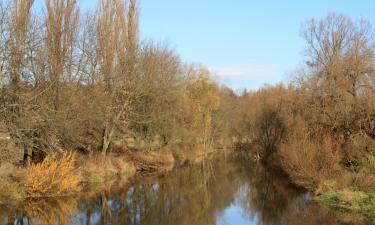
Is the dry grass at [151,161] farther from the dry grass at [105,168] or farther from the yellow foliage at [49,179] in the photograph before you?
the yellow foliage at [49,179]

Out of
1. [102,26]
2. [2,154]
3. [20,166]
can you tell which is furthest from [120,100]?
[2,154]

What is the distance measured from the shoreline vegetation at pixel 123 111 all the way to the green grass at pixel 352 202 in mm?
56

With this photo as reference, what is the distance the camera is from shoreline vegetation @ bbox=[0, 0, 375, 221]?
19141 millimetres

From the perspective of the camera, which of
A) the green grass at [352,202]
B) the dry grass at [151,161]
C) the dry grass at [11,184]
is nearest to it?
the green grass at [352,202]

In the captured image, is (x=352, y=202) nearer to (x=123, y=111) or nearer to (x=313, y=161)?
(x=313, y=161)

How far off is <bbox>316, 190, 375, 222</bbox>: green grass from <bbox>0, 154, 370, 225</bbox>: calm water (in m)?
0.66

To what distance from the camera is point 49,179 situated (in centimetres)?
1936

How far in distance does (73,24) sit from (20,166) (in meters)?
8.41

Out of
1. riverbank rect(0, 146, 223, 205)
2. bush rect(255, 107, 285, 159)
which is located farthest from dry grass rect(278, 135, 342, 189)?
bush rect(255, 107, 285, 159)

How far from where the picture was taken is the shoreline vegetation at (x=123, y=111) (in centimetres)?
1914

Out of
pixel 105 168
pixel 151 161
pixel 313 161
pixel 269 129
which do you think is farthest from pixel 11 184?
pixel 269 129

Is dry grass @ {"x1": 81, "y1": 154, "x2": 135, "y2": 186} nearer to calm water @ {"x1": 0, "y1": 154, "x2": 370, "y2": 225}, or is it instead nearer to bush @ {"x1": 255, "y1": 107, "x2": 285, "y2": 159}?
calm water @ {"x1": 0, "y1": 154, "x2": 370, "y2": 225}

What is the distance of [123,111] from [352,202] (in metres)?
16.5

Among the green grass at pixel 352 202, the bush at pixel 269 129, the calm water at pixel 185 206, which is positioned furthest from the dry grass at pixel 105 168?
the bush at pixel 269 129
